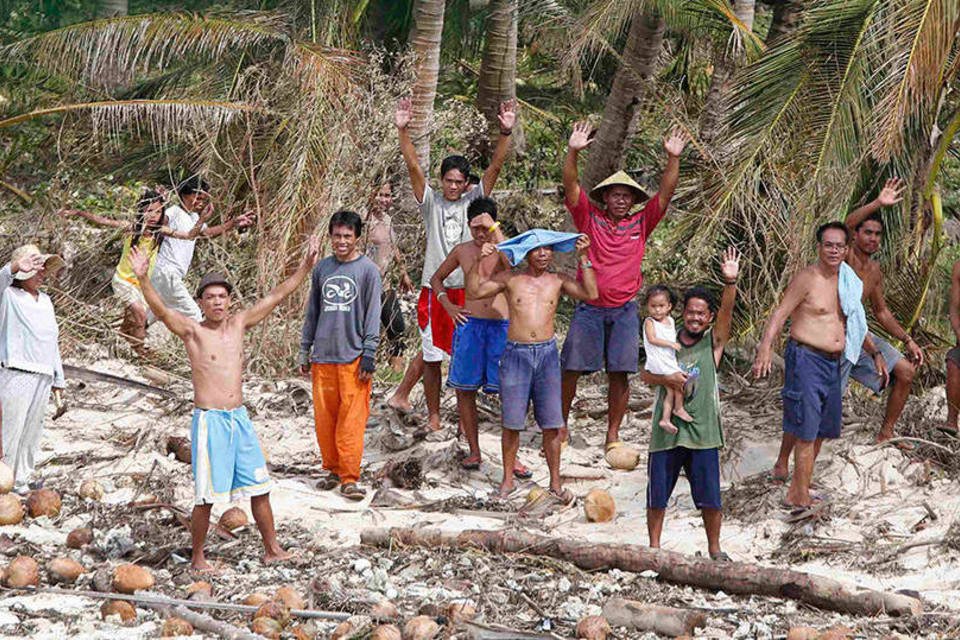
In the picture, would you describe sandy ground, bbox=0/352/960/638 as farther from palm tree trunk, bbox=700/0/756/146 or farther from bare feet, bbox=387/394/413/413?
palm tree trunk, bbox=700/0/756/146

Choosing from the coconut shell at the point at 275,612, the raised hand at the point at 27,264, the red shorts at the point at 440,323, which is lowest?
the coconut shell at the point at 275,612

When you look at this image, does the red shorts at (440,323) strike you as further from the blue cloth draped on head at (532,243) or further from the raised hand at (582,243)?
the raised hand at (582,243)

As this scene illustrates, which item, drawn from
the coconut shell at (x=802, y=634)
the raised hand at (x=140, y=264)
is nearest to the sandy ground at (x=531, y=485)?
the coconut shell at (x=802, y=634)

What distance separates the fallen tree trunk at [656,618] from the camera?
247 inches

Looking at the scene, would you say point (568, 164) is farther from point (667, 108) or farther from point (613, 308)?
point (667, 108)

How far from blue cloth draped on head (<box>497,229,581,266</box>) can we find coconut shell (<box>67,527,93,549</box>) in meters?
2.73

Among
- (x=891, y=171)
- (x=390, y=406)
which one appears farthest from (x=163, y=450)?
(x=891, y=171)

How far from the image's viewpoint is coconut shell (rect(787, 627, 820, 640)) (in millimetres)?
6070

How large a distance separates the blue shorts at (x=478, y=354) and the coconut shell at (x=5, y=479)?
2561 millimetres

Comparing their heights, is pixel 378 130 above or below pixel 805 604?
above

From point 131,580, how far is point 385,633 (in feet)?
4.64

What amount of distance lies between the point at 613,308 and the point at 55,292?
5065mm

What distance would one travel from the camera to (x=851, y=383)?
10.6 m

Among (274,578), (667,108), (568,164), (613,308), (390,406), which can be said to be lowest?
(274,578)
